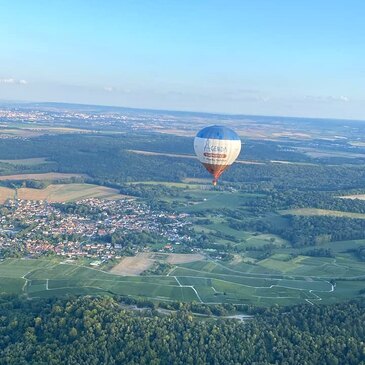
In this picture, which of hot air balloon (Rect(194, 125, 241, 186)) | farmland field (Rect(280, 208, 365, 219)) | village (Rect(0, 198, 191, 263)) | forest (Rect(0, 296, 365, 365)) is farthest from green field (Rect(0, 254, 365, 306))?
farmland field (Rect(280, 208, 365, 219))

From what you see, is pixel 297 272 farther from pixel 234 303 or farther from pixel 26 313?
pixel 26 313

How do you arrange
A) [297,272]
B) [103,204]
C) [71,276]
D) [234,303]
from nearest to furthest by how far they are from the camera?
[234,303] < [71,276] < [297,272] < [103,204]

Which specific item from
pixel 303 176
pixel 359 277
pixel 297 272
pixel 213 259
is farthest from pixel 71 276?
pixel 303 176

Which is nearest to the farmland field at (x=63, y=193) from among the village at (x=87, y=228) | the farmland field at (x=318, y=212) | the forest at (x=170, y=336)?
the village at (x=87, y=228)

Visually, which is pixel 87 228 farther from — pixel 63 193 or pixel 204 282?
pixel 204 282

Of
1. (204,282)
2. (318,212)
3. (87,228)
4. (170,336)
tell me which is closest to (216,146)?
(204,282)

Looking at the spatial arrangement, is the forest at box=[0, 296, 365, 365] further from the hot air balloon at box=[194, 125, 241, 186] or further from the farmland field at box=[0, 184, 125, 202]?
the farmland field at box=[0, 184, 125, 202]
